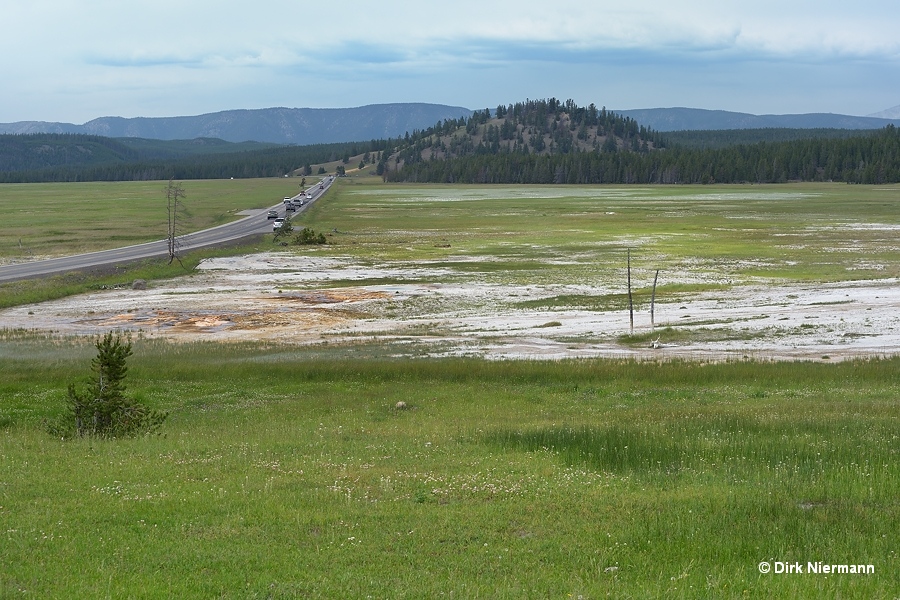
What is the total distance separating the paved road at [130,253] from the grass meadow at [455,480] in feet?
116

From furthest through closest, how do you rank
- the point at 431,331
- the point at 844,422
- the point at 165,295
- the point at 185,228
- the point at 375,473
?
the point at 185,228
the point at 165,295
the point at 431,331
the point at 844,422
the point at 375,473

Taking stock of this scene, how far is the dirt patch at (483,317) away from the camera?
37.8m

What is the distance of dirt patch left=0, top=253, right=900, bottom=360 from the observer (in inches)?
1486

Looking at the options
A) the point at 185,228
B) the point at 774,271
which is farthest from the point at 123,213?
the point at 774,271

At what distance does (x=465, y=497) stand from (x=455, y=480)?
3.75ft

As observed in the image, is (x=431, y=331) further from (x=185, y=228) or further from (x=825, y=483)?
(x=185, y=228)

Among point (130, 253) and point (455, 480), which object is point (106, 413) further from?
point (130, 253)

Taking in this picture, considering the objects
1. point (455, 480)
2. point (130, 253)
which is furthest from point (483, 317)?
point (130, 253)

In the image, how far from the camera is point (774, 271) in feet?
220

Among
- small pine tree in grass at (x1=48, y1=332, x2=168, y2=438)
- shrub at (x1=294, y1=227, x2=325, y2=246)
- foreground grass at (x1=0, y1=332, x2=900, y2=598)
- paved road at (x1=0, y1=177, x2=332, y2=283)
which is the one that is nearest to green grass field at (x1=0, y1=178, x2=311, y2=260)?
paved road at (x1=0, y1=177, x2=332, y2=283)

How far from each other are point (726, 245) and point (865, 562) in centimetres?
7979

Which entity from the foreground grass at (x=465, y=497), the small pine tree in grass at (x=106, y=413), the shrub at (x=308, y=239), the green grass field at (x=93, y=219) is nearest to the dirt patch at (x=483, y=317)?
the foreground grass at (x=465, y=497)

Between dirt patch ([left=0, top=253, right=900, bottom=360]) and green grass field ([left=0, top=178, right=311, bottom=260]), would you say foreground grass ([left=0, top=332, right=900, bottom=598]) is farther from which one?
green grass field ([left=0, top=178, right=311, bottom=260])

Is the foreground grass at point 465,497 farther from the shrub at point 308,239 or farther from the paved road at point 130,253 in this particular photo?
the shrub at point 308,239
